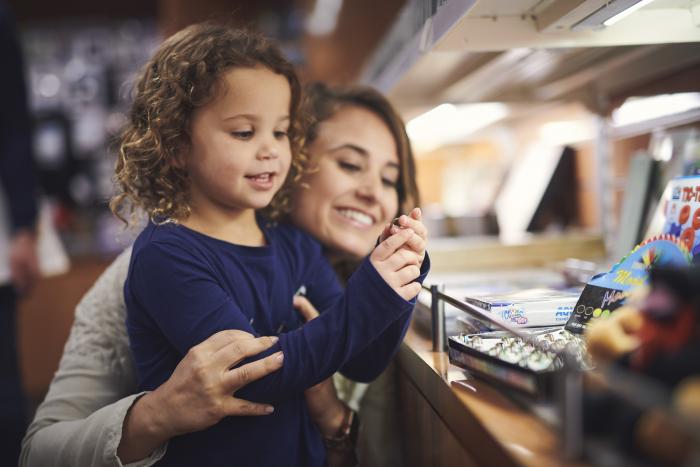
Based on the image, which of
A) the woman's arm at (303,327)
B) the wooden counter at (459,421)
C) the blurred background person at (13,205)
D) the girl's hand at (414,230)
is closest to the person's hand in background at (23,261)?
the blurred background person at (13,205)

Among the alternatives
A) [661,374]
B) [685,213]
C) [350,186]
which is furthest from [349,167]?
[661,374]

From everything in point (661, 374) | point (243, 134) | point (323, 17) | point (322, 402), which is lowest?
point (322, 402)

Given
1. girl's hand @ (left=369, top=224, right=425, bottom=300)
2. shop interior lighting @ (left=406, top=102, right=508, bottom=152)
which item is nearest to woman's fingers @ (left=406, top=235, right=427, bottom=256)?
girl's hand @ (left=369, top=224, right=425, bottom=300)

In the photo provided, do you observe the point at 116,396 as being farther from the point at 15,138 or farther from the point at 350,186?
the point at 15,138

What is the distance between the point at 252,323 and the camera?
0.99 metres

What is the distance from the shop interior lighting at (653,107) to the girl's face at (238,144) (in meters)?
0.96

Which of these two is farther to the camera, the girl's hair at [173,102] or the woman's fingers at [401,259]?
the girl's hair at [173,102]

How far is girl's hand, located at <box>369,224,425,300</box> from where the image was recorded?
814mm

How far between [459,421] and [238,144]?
1.78ft

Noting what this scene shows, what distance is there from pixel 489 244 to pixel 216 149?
1.08 meters

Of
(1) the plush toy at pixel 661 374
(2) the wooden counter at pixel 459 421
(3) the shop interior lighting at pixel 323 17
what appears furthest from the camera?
(3) the shop interior lighting at pixel 323 17

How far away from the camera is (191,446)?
0.93 m

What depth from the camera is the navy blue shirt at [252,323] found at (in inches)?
32.7

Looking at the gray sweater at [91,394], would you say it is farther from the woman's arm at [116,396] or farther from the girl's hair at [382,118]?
the girl's hair at [382,118]
